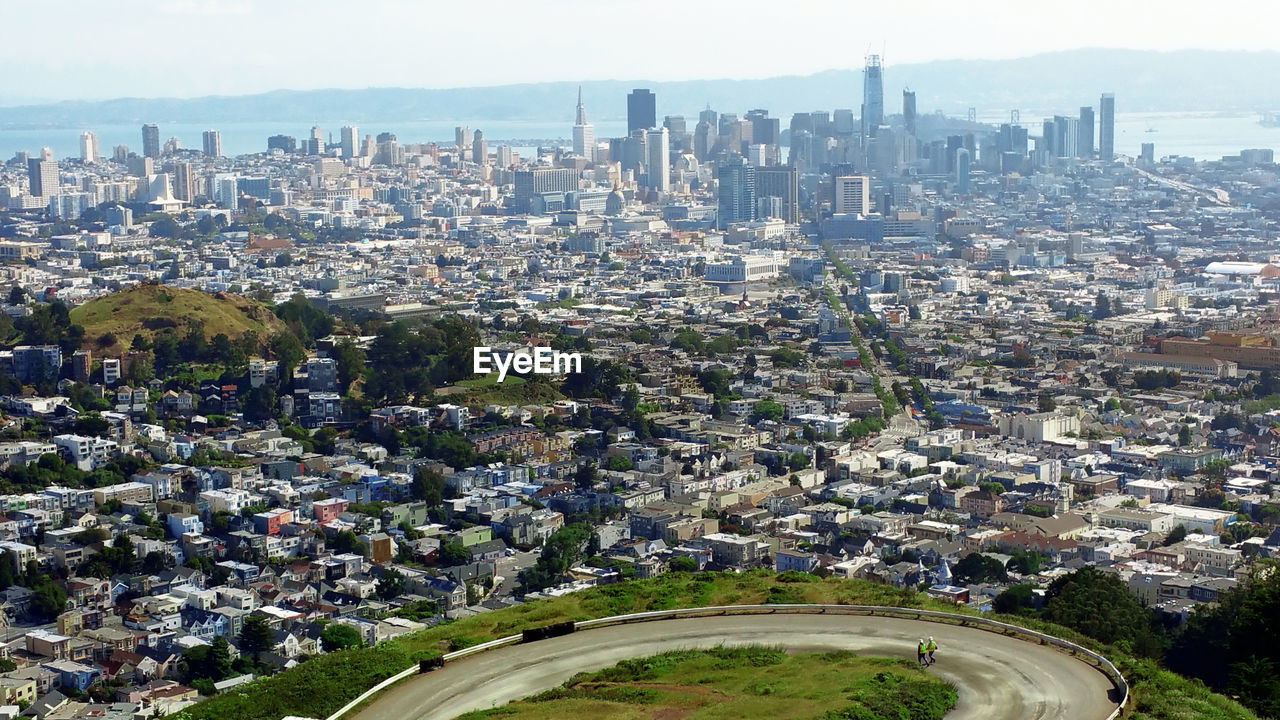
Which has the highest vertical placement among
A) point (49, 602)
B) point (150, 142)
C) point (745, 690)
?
point (150, 142)

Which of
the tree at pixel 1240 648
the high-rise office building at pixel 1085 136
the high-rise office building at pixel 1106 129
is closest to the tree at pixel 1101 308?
the tree at pixel 1240 648

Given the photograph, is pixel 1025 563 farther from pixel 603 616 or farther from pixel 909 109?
pixel 909 109

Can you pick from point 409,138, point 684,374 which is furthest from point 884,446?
point 409,138

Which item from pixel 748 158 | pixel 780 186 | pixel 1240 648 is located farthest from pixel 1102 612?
pixel 748 158

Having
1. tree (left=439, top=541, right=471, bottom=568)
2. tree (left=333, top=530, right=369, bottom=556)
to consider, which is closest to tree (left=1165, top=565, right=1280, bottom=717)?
tree (left=439, top=541, right=471, bottom=568)

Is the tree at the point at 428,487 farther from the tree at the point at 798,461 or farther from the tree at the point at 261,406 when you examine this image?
the tree at the point at 261,406

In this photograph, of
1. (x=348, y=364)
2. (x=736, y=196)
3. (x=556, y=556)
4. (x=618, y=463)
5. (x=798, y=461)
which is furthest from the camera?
(x=736, y=196)
